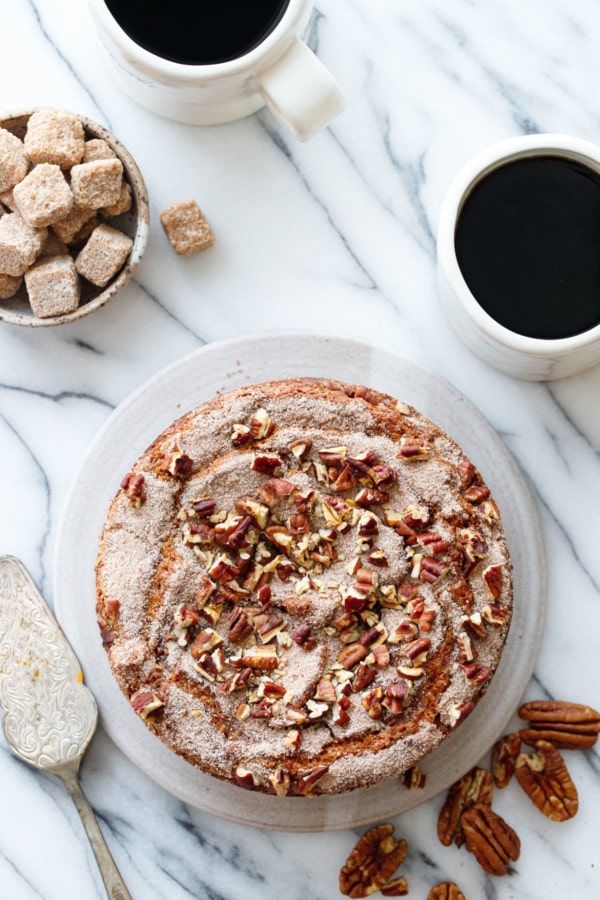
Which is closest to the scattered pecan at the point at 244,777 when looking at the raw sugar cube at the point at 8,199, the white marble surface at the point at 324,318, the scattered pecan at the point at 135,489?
the white marble surface at the point at 324,318

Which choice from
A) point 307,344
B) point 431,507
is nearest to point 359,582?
point 431,507

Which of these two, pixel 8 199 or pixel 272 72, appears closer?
pixel 272 72

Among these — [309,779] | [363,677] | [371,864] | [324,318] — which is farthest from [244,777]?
[324,318]

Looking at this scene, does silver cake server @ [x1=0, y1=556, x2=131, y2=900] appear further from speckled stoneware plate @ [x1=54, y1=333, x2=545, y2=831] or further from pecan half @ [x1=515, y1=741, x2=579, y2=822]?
pecan half @ [x1=515, y1=741, x2=579, y2=822]

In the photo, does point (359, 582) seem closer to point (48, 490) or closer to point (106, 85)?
point (48, 490)

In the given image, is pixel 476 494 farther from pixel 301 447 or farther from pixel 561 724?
pixel 561 724

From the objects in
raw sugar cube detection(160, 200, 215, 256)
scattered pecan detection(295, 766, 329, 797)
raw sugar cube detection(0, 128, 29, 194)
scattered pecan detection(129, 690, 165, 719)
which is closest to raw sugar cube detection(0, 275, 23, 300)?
raw sugar cube detection(0, 128, 29, 194)
